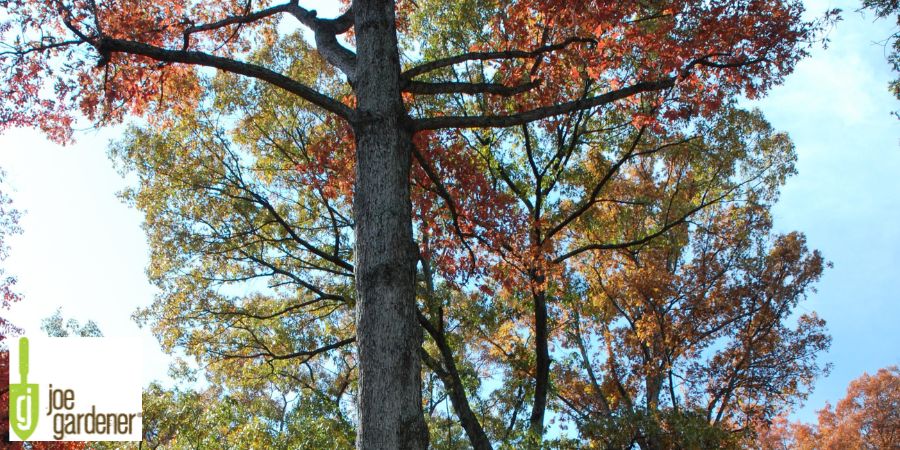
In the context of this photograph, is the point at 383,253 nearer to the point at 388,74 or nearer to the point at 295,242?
the point at 388,74

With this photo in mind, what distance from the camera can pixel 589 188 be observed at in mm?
10594

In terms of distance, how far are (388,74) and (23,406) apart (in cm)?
808

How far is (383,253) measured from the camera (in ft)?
14.1

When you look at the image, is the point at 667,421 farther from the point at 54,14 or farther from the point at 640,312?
the point at 54,14

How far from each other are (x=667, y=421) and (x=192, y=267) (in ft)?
26.0

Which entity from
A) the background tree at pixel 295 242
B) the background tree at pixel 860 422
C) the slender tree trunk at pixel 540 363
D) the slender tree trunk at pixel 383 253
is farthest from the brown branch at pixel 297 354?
the background tree at pixel 860 422

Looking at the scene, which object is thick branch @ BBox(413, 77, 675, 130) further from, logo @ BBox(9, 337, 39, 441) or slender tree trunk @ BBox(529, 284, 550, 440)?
logo @ BBox(9, 337, 39, 441)

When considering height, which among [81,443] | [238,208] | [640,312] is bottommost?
[81,443]

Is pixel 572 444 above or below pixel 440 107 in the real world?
below

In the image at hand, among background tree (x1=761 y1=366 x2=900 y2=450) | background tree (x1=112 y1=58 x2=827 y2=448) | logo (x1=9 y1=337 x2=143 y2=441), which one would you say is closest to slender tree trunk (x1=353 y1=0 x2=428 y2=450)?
background tree (x1=112 y1=58 x2=827 y2=448)

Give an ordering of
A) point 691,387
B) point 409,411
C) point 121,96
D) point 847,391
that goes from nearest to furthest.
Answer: point 409,411
point 121,96
point 691,387
point 847,391

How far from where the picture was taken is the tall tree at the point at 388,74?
13.8 feet

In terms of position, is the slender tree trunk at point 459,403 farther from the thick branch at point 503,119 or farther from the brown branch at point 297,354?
the thick branch at point 503,119

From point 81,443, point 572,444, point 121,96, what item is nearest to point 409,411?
point 121,96
